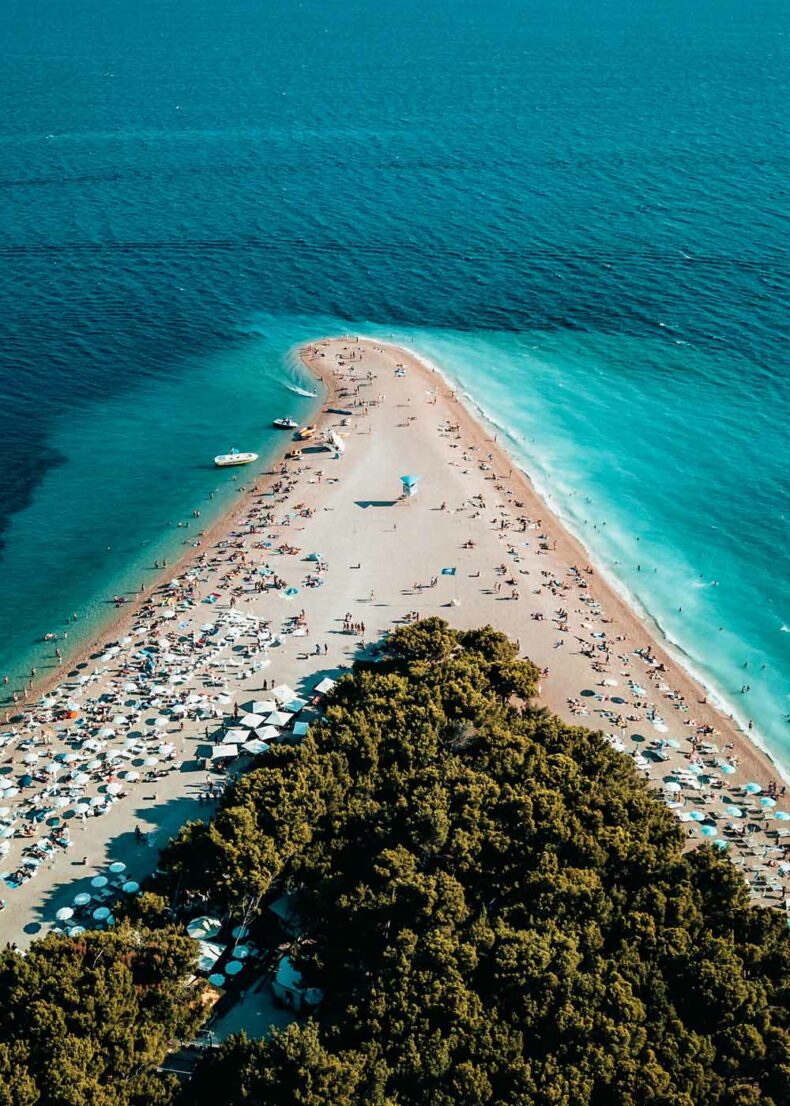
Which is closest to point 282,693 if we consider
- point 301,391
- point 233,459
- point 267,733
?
point 267,733

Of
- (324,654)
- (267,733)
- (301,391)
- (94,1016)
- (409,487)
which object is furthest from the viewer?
(301,391)

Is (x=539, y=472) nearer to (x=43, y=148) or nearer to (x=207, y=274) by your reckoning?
(x=207, y=274)

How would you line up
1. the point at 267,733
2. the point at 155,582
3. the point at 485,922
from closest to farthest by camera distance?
the point at 485,922 < the point at 267,733 < the point at 155,582

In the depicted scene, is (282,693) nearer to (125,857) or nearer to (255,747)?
(255,747)

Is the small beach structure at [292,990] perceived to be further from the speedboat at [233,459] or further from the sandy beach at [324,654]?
the speedboat at [233,459]

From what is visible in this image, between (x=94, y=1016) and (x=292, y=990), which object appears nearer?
(x=94, y=1016)

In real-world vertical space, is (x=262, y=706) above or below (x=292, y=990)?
above

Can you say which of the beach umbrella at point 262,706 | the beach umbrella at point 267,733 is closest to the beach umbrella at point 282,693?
the beach umbrella at point 262,706
